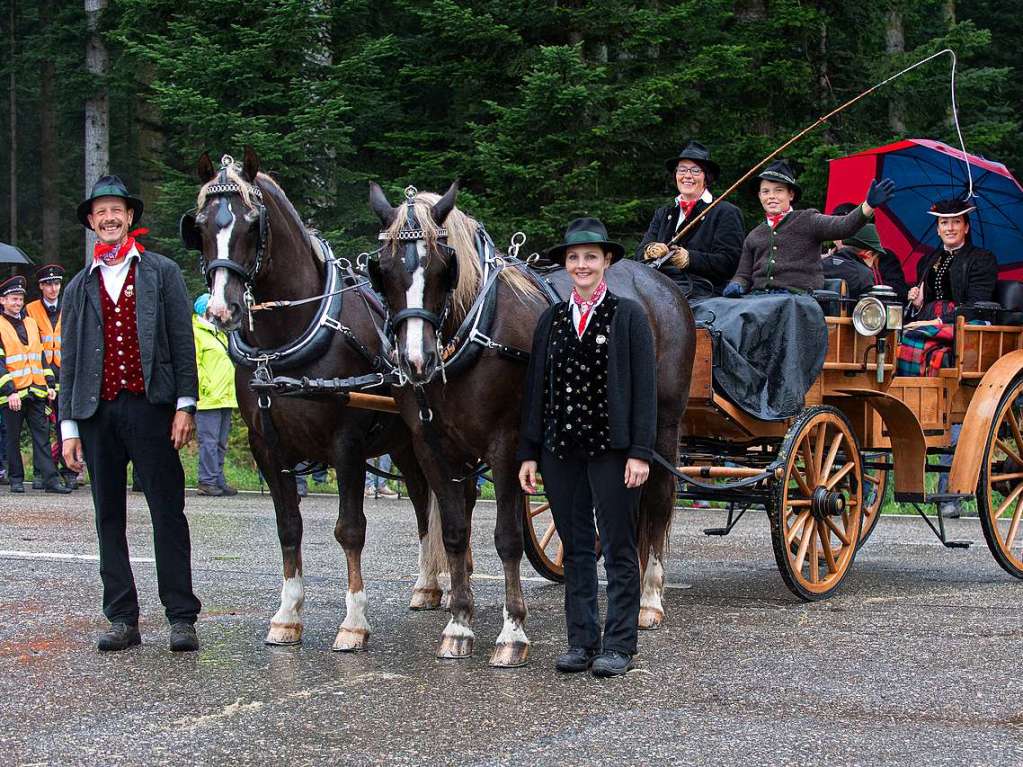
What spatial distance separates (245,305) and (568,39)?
1299 cm

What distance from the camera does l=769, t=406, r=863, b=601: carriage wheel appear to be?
7871 mm

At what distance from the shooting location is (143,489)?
6.91 meters

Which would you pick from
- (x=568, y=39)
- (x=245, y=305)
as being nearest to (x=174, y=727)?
(x=245, y=305)

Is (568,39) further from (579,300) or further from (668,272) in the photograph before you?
(579,300)

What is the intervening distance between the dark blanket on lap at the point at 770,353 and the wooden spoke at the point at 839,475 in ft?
1.83

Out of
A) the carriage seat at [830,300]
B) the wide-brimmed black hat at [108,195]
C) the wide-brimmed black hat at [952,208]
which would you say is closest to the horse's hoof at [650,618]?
the carriage seat at [830,300]

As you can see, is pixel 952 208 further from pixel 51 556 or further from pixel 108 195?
pixel 51 556

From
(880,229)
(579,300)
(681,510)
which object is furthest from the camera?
(681,510)

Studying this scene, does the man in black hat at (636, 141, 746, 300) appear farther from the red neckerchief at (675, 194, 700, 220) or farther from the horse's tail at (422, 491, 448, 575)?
the horse's tail at (422, 491, 448, 575)

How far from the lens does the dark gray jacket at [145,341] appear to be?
265 inches

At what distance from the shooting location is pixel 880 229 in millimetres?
11016

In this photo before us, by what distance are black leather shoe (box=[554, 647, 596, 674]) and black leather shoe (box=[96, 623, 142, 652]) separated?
217 centimetres

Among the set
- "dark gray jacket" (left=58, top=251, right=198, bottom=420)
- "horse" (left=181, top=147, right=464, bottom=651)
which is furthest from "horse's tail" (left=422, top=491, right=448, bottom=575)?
"dark gray jacket" (left=58, top=251, right=198, bottom=420)

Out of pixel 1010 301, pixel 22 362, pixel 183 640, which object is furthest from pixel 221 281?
pixel 22 362
